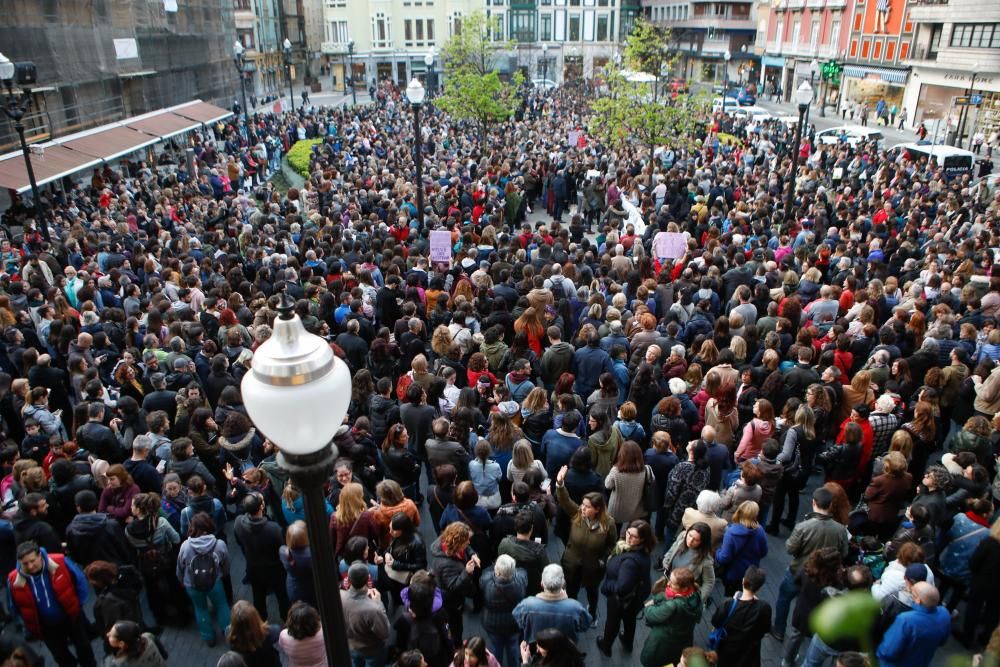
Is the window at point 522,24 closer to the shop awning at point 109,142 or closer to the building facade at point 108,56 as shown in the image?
the building facade at point 108,56

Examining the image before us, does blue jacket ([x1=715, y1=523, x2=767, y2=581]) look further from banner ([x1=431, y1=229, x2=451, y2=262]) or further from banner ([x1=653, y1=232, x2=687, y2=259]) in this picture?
banner ([x1=653, y1=232, x2=687, y2=259])

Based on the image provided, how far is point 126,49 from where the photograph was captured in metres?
28.5

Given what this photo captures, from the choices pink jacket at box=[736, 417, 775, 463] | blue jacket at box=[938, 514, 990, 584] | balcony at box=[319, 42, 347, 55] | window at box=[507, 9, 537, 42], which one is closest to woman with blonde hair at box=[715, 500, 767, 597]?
pink jacket at box=[736, 417, 775, 463]

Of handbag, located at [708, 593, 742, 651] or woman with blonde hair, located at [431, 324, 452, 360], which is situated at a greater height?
woman with blonde hair, located at [431, 324, 452, 360]

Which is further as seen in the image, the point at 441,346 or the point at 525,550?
the point at 441,346

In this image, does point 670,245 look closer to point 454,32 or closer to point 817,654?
point 817,654

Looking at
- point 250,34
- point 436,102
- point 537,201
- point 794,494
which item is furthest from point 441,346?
point 250,34

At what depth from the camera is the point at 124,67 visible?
2856 cm

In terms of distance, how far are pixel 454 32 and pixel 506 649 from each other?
67.3m

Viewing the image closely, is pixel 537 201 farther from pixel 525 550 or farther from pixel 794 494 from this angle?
pixel 525 550

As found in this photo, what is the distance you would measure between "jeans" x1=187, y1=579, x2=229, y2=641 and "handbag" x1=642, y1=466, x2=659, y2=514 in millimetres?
3689

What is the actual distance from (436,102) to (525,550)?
27.2 metres

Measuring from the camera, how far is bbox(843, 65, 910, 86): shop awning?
42.3m

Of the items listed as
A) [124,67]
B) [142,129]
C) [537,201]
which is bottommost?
[537,201]
